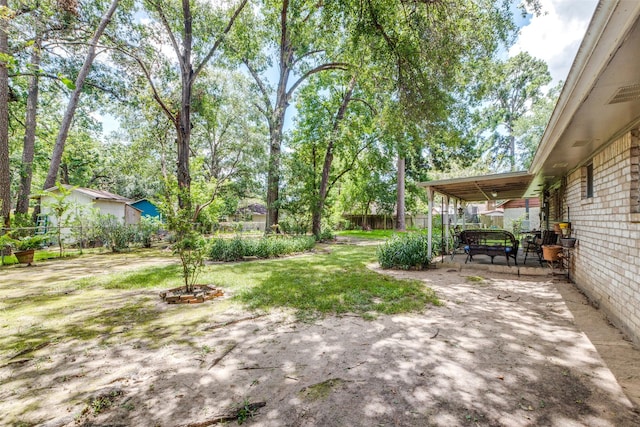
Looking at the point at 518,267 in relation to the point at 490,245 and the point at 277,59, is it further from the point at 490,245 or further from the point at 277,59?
the point at 277,59

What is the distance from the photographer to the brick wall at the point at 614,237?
3.53 m

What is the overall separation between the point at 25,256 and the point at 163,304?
7949mm

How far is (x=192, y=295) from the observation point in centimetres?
539

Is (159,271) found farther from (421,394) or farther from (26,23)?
(26,23)

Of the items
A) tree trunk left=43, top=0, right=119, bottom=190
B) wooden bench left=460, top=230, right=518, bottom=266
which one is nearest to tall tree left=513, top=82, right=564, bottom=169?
wooden bench left=460, top=230, right=518, bottom=266

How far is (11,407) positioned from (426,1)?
9.20m

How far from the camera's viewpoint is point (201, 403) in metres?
2.31

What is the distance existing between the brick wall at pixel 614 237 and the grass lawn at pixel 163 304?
97.7 inches

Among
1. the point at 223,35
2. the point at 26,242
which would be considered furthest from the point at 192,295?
the point at 223,35

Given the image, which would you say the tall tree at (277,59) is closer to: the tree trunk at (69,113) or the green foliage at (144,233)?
the green foliage at (144,233)

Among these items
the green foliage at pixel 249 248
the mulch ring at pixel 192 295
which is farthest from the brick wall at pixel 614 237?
the green foliage at pixel 249 248

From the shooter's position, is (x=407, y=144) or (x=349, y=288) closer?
(x=349, y=288)

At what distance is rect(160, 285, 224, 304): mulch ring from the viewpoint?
5285 mm

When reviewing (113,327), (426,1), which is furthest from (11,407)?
(426,1)
